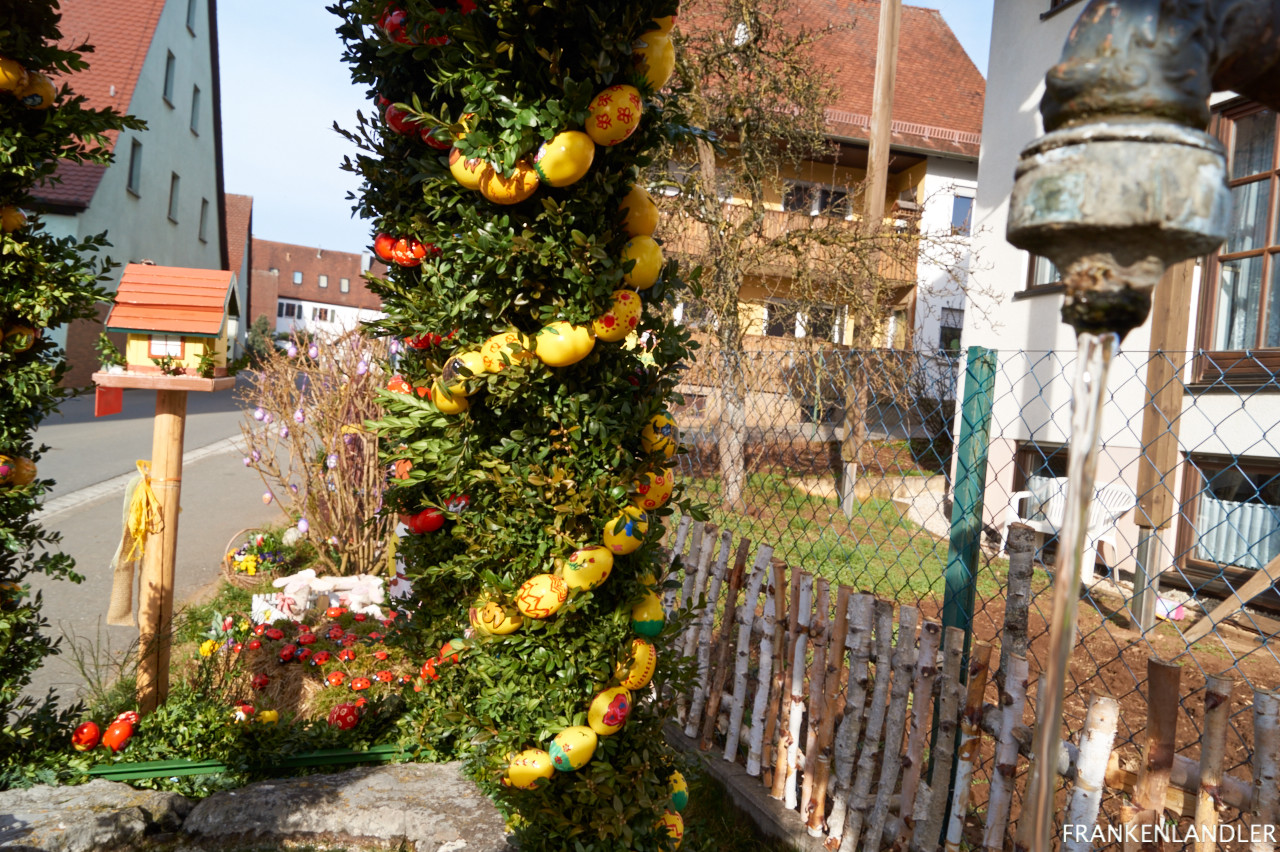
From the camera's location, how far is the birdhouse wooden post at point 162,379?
11.3 ft

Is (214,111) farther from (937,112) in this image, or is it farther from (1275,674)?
(1275,674)

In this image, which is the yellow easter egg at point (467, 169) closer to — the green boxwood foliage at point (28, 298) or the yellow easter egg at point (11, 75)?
the green boxwood foliage at point (28, 298)

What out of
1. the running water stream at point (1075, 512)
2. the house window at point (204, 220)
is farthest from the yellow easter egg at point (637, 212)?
the house window at point (204, 220)

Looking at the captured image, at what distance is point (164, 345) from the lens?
3508mm

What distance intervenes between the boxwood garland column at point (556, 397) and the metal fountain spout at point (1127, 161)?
1.44 m

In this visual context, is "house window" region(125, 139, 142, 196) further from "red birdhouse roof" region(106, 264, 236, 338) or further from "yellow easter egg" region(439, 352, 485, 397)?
"yellow easter egg" region(439, 352, 485, 397)

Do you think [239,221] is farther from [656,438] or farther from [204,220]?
[656,438]

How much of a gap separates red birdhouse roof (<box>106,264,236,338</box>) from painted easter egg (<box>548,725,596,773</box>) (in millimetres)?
2338

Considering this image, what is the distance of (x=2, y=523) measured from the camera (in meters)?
2.97

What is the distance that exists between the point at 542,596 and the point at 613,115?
128 cm

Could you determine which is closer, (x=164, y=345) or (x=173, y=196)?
(x=164, y=345)

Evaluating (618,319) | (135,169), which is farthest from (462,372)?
(135,169)

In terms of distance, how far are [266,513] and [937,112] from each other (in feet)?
56.6

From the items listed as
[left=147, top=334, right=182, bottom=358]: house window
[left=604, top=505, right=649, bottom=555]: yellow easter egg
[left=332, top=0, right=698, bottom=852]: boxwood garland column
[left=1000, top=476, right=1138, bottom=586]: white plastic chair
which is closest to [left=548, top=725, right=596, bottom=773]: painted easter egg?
[left=332, top=0, right=698, bottom=852]: boxwood garland column
